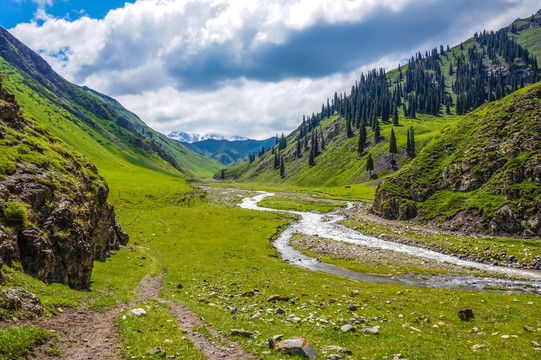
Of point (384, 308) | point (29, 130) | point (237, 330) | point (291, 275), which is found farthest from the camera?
point (291, 275)

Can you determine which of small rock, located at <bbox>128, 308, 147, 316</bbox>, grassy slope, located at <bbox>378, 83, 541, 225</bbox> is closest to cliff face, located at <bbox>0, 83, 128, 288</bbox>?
small rock, located at <bbox>128, 308, 147, 316</bbox>

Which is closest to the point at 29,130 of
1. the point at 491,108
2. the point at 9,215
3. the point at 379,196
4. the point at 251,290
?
the point at 9,215

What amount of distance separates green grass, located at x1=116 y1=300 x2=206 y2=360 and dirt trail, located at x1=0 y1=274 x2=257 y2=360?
1.29 ft

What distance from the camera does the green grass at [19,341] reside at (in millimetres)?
9898

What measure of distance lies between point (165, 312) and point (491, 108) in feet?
345

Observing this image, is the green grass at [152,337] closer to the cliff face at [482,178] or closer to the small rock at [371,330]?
the small rock at [371,330]

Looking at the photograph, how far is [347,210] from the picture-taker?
98.7 m

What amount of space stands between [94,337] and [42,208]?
13336 mm

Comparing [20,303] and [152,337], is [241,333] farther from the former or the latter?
[20,303]

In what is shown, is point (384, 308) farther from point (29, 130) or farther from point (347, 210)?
point (347, 210)

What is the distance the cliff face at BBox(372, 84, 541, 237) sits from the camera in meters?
53.8

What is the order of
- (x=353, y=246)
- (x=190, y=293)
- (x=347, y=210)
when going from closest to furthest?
(x=190, y=293), (x=353, y=246), (x=347, y=210)

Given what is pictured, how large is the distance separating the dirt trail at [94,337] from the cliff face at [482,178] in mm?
59453

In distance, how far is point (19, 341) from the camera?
1059cm
